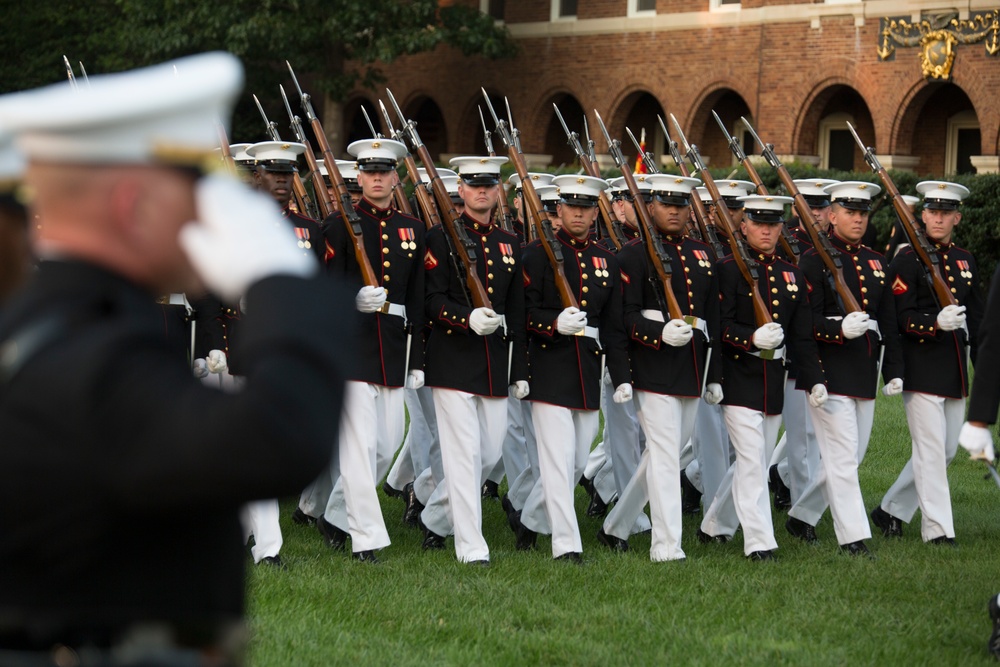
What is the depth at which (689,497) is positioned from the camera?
10.0 m

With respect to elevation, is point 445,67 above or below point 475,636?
above

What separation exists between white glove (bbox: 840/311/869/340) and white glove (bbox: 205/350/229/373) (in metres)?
3.70

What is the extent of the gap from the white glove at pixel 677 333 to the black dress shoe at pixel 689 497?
7.07 feet

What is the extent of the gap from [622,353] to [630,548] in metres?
1.20

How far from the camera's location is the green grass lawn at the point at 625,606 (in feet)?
19.6

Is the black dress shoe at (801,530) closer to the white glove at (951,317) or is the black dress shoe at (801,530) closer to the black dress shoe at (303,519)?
the white glove at (951,317)

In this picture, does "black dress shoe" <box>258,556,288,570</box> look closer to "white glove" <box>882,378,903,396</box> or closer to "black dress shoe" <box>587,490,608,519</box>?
"black dress shoe" <box>587,490,608,519</box>

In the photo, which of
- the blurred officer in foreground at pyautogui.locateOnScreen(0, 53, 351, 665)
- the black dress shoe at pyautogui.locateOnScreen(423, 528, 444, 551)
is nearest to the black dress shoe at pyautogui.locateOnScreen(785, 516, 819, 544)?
the black dress shoe at pyautogui.locateOnScreen(423, 528, 444, 551)

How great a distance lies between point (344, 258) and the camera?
25.9 feet

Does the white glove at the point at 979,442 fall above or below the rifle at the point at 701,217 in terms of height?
below

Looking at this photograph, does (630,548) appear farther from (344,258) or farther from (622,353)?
(344,258)

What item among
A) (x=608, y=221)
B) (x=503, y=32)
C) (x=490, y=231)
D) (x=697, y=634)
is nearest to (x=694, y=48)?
(x=503, y=32)

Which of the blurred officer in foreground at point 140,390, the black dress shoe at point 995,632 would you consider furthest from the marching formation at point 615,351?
the blurred officer in foreground at point 140,390

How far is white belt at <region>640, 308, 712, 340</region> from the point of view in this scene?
330 inches
